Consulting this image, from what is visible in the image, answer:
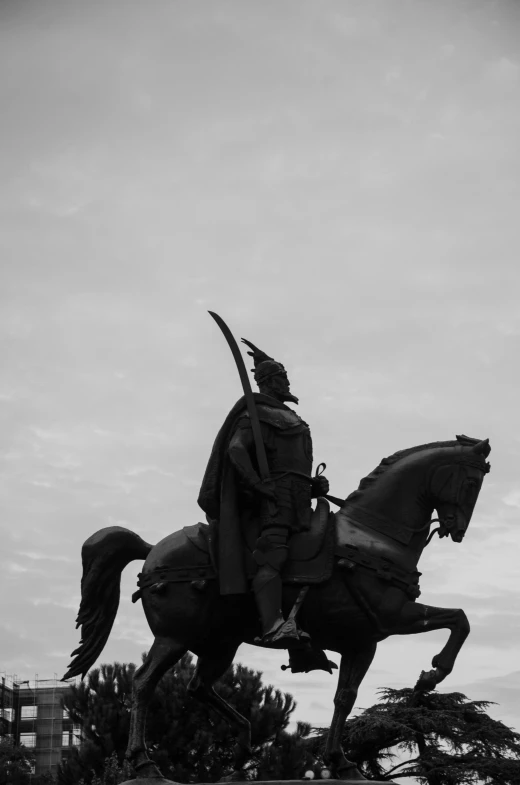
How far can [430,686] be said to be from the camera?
999 centimetres

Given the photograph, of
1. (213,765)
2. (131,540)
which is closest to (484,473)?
(131,540)

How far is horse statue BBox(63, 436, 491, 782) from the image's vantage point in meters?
10.3

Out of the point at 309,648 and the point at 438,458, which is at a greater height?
the point at 438,458

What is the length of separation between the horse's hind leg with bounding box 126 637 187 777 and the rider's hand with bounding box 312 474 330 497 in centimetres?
195

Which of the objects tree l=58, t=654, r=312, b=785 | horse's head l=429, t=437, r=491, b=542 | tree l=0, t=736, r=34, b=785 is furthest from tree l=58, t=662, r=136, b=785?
horse's head l=429, t=437, r=491, b=542

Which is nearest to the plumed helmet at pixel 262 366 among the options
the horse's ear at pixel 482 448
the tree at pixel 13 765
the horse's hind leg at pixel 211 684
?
the horse's ear at pixel 482 448

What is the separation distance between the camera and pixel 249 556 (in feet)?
34.6

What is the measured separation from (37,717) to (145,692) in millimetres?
53831

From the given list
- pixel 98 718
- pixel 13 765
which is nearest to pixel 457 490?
pixel 98 718

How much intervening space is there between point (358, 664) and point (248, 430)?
2426 mm

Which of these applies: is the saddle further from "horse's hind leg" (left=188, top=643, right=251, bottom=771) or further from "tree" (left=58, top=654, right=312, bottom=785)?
"tree" (left=58, top=654, right=312, bottom=785)

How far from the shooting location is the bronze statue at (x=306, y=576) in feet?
33.8

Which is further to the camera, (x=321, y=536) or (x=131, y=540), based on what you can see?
(x=131, y=540)

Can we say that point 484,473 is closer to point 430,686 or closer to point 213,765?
point 430,686
